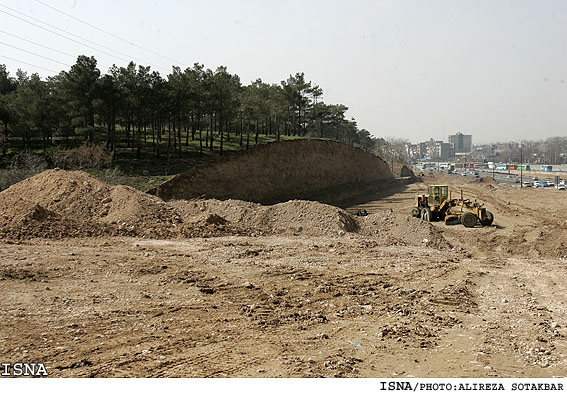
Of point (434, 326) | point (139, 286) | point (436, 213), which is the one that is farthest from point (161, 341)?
point (436, 213)

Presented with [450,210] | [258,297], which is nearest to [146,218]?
[258,297]

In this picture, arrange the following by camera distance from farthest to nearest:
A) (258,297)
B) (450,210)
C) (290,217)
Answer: (450,210)
(290,217)
(258,297)

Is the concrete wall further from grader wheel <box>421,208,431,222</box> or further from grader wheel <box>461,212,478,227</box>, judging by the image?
grader wheel <box>461,212,478,227</box>

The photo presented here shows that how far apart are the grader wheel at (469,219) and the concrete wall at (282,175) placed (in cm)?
1734

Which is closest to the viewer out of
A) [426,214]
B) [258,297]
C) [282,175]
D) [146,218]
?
[258,297]

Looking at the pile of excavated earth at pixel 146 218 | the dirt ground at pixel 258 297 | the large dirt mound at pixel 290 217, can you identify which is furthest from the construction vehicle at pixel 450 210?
the large dirt mound at pixel 290 217

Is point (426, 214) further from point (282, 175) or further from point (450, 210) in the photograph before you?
point (282, 175)

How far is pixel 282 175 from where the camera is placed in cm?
4300

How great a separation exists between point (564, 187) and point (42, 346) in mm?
71676

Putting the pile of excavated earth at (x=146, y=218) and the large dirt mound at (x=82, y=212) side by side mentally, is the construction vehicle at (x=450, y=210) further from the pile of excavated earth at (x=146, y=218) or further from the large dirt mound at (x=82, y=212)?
the large dirt mound at (x=82, y=212)

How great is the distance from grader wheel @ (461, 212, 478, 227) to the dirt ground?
5809 mm

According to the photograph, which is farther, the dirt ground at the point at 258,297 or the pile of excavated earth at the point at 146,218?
the pile of excavated earth at the point at 146,218

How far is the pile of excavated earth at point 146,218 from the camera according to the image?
16.4m

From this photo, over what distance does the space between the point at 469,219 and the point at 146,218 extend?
17786 mm
